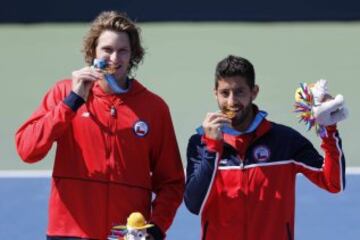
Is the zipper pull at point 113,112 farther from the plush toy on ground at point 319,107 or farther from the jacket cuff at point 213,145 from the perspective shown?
the plush toy on ground at point 319,107

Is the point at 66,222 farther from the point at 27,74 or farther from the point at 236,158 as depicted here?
the point at 27,74

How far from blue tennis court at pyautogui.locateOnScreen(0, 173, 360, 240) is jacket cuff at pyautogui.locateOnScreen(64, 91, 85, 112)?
2219 mm

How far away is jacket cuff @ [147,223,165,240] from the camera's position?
3.42m

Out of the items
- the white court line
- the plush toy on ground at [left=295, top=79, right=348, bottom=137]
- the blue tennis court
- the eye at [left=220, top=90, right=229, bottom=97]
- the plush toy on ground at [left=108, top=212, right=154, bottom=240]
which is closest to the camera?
the plush toy on ground at [left=108, top=212, right=154, bottom=240]

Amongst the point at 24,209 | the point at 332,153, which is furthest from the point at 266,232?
the point at 24,209

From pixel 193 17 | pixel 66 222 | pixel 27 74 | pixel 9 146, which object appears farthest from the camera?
pixel 193 17

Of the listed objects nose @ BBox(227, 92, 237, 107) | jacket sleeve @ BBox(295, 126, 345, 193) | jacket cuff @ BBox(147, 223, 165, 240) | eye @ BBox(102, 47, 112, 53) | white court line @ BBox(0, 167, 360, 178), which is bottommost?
jacket cuff @ BBox(147, 223, 165, 240)

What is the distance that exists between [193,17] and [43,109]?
4.20m

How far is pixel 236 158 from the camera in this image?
3490 mm

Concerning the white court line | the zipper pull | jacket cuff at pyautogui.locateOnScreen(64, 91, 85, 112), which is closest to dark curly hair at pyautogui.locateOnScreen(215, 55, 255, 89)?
the zipper pull

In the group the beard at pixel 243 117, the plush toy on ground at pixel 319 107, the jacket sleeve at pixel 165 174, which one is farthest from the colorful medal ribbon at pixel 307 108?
the jacket sleeve at pixel 165 174

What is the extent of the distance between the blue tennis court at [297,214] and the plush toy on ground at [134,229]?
211 cm

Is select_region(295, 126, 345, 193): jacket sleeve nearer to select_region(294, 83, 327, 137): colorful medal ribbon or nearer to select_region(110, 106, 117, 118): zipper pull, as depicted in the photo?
select_region(294, 83, 327, 137): colorful medal ribbon

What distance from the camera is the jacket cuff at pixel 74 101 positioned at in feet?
10.7
